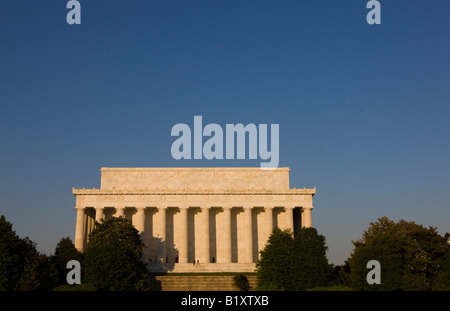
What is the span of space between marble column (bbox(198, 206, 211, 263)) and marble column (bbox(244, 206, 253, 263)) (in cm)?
671

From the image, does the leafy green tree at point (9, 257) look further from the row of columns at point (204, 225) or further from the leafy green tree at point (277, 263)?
the row of columns at point (204, 225)

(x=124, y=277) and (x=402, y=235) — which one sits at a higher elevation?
(x=402, y=235)

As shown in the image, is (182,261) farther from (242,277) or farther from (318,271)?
(318,271)

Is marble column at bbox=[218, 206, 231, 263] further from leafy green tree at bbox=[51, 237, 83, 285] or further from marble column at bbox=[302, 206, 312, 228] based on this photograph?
leafy green tree at bbox=[51, 237, 83, 285]

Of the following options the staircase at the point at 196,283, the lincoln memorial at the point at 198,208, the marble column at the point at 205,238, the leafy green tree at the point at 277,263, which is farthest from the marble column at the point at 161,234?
the leafy green tree at the point at 277,263

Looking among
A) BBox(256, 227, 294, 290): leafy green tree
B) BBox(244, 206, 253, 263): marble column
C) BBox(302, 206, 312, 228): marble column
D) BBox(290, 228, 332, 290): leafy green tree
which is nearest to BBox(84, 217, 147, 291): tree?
BBox(256, 227, 294, 290): leafy green tree

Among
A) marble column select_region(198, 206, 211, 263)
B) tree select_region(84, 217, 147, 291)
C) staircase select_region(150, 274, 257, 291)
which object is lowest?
staircase select_region(150, 274, 257, 291)

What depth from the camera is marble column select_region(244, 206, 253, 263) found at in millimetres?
89000

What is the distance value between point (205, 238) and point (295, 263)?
36388 millimetres

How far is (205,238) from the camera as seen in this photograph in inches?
3529

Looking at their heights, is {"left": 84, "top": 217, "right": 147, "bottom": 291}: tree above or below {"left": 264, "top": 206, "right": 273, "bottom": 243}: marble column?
below

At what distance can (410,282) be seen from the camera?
49688mm
